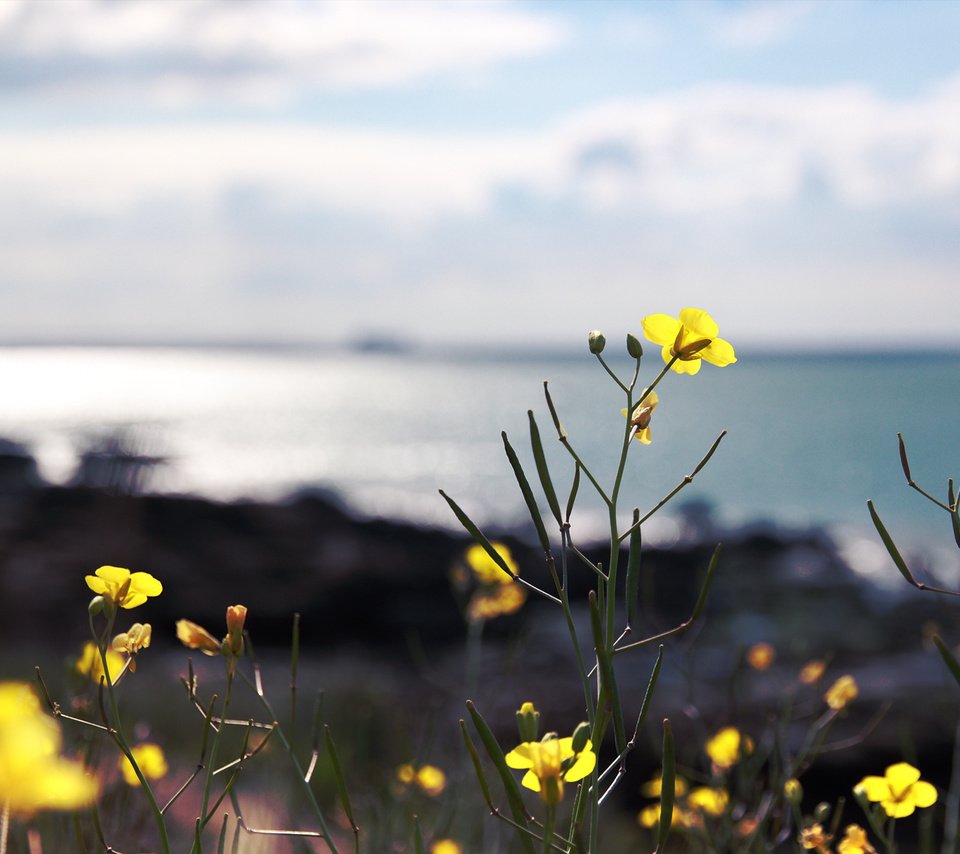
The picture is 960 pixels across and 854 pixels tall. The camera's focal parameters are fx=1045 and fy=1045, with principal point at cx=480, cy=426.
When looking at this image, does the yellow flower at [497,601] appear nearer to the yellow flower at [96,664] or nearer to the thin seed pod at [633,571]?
the yellow flower at [96,664]

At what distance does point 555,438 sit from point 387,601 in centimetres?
626

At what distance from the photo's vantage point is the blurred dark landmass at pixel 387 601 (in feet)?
18.3

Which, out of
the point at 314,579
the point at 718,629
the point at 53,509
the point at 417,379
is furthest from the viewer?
the point at 417,379

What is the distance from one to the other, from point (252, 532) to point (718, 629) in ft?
15.5

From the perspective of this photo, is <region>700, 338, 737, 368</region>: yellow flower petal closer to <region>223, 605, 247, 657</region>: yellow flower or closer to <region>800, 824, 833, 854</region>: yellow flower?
<region>223, 605, 247, 657</region>: yellow flower

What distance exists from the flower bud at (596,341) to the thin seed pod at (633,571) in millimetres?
164

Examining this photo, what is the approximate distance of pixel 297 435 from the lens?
5641 cm

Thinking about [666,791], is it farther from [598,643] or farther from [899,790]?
[899,790]

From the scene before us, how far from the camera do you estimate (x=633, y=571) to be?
100 cm

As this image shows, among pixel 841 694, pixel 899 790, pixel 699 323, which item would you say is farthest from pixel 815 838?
pixel 699 323

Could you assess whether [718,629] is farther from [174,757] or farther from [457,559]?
[174,757]

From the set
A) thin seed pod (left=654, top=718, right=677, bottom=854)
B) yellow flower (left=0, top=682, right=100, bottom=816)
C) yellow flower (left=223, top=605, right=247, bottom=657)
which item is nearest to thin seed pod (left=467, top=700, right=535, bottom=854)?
thin seed pod (left=654, top=718, right=677, bottom=854)

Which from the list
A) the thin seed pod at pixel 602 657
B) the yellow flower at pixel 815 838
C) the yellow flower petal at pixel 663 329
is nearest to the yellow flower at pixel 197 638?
the thin seed pod at pixel 602 657

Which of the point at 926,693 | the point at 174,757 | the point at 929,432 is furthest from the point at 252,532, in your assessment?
the point at 929,432
